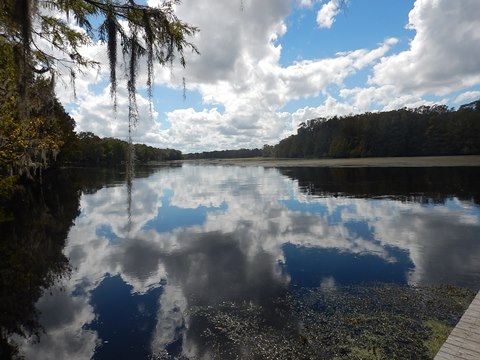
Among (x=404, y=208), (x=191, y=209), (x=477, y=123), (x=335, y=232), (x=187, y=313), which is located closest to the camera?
(x=187, y=313)

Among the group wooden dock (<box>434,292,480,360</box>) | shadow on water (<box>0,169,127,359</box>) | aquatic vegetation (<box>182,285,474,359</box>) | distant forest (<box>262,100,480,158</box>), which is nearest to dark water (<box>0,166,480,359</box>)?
shadow on water (<box>0,169,127,359</box>)

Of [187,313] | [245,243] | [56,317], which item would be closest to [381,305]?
[187,313]

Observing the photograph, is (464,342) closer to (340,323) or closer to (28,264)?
(340,323)

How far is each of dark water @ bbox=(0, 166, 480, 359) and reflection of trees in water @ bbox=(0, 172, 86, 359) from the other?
0.06 meters

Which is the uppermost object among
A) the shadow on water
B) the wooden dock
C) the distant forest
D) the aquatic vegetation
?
the distant forest

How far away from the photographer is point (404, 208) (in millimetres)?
24391

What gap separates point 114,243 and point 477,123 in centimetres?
11763

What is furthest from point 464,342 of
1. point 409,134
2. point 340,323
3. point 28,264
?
point 409,134

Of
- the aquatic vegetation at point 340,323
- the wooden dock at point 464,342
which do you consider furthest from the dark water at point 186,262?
the wooden dock at point 464,342

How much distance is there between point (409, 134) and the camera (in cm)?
11988

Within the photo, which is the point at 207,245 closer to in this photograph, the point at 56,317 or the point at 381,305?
the point at 56,317

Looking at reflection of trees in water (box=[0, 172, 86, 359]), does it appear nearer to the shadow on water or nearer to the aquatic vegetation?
the shadow on water

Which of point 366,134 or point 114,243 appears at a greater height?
point 366,134

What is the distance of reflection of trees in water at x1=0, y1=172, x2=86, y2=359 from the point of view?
930cm
